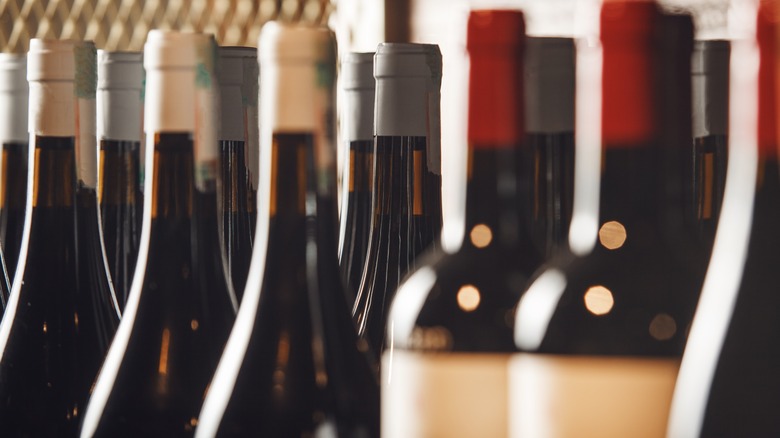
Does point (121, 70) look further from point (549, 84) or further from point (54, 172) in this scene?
point (549, 84)

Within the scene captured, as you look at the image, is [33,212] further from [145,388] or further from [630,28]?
[630,28]

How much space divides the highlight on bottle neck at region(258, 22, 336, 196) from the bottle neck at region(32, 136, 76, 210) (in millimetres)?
156

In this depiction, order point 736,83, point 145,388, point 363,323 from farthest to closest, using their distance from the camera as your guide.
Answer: point 363,323 < point 145,388 < point 736,83

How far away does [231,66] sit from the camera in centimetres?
51

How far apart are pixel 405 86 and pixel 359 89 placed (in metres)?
0.07

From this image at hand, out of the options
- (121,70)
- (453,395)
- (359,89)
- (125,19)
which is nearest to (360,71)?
(359,89)

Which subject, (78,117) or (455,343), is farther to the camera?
(78,117)

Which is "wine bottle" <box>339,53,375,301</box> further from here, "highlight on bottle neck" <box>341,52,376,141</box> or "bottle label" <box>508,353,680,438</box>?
"bottle label" <box>508,353,680,438</box>

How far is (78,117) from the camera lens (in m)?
0.49

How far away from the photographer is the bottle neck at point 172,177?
43 cm

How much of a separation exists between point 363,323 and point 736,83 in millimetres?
296

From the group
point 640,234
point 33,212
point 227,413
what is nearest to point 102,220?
point 33,212

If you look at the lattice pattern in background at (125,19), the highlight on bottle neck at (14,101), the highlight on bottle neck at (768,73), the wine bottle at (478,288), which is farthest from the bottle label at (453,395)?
the lattice pattern in background at (125,19)

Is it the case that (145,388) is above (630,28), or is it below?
below
